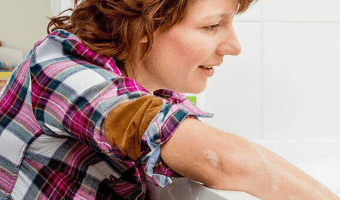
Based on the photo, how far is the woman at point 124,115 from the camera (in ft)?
1.84

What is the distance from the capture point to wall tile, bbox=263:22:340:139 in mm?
1670

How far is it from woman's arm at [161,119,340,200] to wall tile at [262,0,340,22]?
110 cm

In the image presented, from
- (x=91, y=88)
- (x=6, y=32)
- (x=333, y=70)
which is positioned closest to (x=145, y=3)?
(x=91, y=88)

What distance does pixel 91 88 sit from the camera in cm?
59

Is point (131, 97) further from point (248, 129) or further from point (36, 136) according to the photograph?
point (248, 129)

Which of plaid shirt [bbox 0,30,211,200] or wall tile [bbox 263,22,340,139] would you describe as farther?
wall tile [bbox 263,22,340,139]

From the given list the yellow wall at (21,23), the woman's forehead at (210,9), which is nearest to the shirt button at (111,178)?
the woman's forehead at (210,9)

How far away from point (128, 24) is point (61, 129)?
0.80 feet

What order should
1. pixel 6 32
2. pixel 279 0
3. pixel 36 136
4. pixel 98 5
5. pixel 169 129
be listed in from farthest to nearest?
pixel 6 32 < pixel 279 0 < pixel 98 5 < pixel 36 136 < pixel 169 129

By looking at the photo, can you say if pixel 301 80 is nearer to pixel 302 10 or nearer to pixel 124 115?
pixel 302 10

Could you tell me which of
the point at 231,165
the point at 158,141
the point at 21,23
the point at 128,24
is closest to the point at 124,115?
the point at 158,141

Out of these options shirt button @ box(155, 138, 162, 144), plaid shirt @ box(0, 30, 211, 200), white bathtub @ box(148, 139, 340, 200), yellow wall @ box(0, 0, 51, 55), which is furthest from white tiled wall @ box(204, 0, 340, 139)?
yellow wall @ box(0, 0, 51, 55)

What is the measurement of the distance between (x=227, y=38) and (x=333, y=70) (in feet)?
3.20

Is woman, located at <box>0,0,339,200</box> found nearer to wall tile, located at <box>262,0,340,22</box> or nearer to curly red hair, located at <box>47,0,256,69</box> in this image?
curly red hair, located at <box>47,0,256,69</box>
